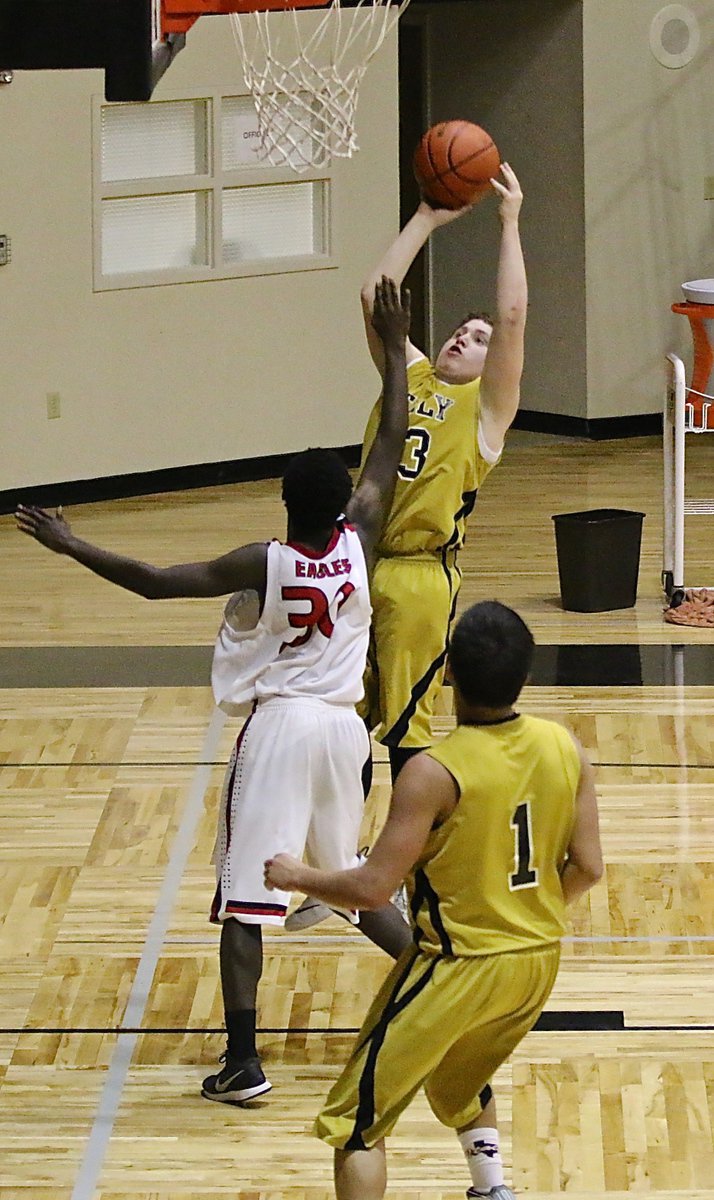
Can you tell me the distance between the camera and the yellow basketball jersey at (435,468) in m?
5.03

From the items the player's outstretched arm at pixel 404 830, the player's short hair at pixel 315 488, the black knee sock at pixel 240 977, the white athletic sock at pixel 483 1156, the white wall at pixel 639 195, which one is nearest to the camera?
the player's outstretched arm at pixel 404 830

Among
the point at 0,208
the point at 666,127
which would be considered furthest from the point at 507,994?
the point at 666,127

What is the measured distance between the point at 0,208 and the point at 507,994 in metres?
9.02

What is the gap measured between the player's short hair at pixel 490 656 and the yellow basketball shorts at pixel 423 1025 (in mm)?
445

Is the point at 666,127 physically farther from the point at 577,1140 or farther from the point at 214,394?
the point at 577,1140

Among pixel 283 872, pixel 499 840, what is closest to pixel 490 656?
pixel 499 840

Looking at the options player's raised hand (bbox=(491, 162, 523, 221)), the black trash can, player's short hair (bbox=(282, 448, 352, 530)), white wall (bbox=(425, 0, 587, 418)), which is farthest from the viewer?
white wall (bbox=(425, 0, 587, 418))

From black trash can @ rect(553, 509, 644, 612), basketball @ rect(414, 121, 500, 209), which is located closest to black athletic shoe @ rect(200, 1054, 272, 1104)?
basketball @ rect(414, 121, 500, 209)

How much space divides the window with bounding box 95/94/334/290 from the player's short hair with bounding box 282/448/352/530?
799 cm

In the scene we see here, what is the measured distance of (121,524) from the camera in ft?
36.9

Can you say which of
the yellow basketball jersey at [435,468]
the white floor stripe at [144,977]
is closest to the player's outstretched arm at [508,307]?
the yellow basketball jersey at [435,468]

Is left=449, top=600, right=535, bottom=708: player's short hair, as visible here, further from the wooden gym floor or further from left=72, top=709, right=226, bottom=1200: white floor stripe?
left=72, top=709, right=226, bottom=1200: white floor stripe

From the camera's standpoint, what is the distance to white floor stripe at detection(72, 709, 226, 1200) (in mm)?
3996

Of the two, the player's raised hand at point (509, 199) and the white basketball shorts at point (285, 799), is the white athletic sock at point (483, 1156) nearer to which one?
the white basketball shorts at point (285, 799)
